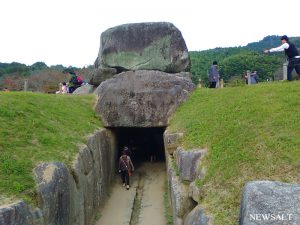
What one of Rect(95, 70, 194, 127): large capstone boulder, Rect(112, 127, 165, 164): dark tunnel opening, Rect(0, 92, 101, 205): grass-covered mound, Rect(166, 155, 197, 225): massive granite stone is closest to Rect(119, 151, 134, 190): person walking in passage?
Rect(95, 70, 194, 127): large capstone boulder

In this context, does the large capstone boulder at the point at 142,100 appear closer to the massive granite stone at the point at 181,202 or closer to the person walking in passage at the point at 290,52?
the person walking in passage at the point at 290,52

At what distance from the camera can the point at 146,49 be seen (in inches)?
732

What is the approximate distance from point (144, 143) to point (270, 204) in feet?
47.3

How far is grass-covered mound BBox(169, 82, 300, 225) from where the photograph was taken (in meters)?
8.30

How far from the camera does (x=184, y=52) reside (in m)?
18.8

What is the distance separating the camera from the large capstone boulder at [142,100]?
15898mm

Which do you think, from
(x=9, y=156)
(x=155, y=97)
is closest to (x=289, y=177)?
(x=9, y=156)

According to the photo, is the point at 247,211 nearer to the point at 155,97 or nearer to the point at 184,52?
the point at 155,97

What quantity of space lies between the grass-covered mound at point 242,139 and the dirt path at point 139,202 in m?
2.77

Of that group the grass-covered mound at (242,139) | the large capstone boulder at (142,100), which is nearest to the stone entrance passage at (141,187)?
the large capstone boulder at (142,100)

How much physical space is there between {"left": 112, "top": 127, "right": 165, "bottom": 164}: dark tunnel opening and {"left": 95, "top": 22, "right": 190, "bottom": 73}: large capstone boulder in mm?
3240

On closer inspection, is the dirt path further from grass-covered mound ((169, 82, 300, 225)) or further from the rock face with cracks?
the rock face with cracks
